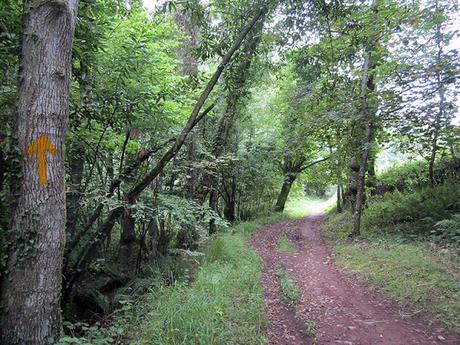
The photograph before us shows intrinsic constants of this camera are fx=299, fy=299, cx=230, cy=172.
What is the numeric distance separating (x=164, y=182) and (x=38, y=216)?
5.38 meters

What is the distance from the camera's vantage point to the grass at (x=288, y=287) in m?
5.71

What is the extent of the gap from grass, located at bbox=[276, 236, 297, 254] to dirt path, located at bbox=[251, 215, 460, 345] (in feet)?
6.72

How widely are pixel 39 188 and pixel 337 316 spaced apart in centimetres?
489

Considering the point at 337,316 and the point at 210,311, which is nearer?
the point at 210,311

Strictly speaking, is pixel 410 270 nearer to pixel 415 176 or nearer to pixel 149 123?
pixel 149 123

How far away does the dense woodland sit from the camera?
10.1 ft

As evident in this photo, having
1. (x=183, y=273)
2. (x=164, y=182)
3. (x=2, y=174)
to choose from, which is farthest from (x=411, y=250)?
(x=2, y=174)

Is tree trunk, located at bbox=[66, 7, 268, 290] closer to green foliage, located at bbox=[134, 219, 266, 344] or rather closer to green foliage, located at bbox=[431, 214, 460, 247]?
green foliage, located at bbox=[134, 219, 266, 344]

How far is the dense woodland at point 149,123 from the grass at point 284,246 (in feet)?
7.05

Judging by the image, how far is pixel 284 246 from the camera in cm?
1054

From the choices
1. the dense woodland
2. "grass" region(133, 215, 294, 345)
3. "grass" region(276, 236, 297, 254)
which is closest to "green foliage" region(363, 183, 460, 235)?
the dense woodland

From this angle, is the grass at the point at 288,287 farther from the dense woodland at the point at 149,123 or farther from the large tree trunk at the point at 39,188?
the large tree trunk at the point at 39,188

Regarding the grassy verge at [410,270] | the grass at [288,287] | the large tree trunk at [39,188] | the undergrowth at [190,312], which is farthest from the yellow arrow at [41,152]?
the grassy verge at [410,270]

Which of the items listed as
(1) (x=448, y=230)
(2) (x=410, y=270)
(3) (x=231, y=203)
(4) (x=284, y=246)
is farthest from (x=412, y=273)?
(3) (x=231, y=203)
